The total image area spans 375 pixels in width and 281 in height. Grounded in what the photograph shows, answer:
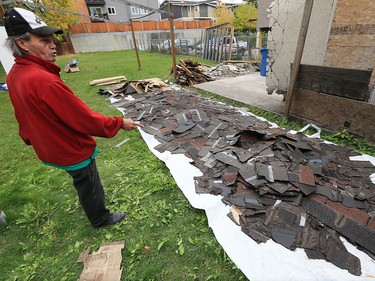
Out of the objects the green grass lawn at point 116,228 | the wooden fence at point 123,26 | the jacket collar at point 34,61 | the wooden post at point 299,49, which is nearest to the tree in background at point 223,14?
the wooden fence at point 123,26

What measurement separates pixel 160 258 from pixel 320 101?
4.26m

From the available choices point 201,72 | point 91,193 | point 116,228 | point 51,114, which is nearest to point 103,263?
point 116,228

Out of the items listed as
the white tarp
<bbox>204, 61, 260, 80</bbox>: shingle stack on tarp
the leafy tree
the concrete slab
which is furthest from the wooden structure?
the leafy tree

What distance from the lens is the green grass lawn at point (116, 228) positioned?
6.97 feet

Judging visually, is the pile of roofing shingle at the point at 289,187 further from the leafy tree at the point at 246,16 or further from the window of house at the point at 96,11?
the window of house at the point at 96,11

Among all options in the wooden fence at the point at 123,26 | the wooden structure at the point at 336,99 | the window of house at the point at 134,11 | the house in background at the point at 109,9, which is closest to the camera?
the wooden structure at the point at 336,99

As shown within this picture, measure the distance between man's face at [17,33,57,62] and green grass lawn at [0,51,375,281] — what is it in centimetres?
201

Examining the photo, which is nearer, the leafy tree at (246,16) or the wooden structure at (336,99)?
the wooden structure at (336,99)

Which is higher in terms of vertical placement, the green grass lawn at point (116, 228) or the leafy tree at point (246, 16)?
the leafy tree at point (246, 16)

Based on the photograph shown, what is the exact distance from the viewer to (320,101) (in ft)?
14.0

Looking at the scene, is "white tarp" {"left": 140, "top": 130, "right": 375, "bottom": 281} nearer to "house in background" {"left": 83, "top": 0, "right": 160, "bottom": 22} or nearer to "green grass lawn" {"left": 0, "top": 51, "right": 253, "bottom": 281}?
"green grass lawn" {"left": 0, "top": 51, "right": 253, "bottom": 281}

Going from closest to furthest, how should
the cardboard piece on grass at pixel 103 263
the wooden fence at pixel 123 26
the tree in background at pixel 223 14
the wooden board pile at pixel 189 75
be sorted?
the cardboard piece on grass at pixel 103 263 → the wooden board pile at pixel 189 75 → the wooden fence at pixel 123 26 → the tree in background at pixel 223 14

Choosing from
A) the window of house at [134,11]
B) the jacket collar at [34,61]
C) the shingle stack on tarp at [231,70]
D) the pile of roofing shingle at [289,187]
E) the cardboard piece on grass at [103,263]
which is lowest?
the shingle stack on tarp at [231,70]

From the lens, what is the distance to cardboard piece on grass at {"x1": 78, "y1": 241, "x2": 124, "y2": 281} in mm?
2045
